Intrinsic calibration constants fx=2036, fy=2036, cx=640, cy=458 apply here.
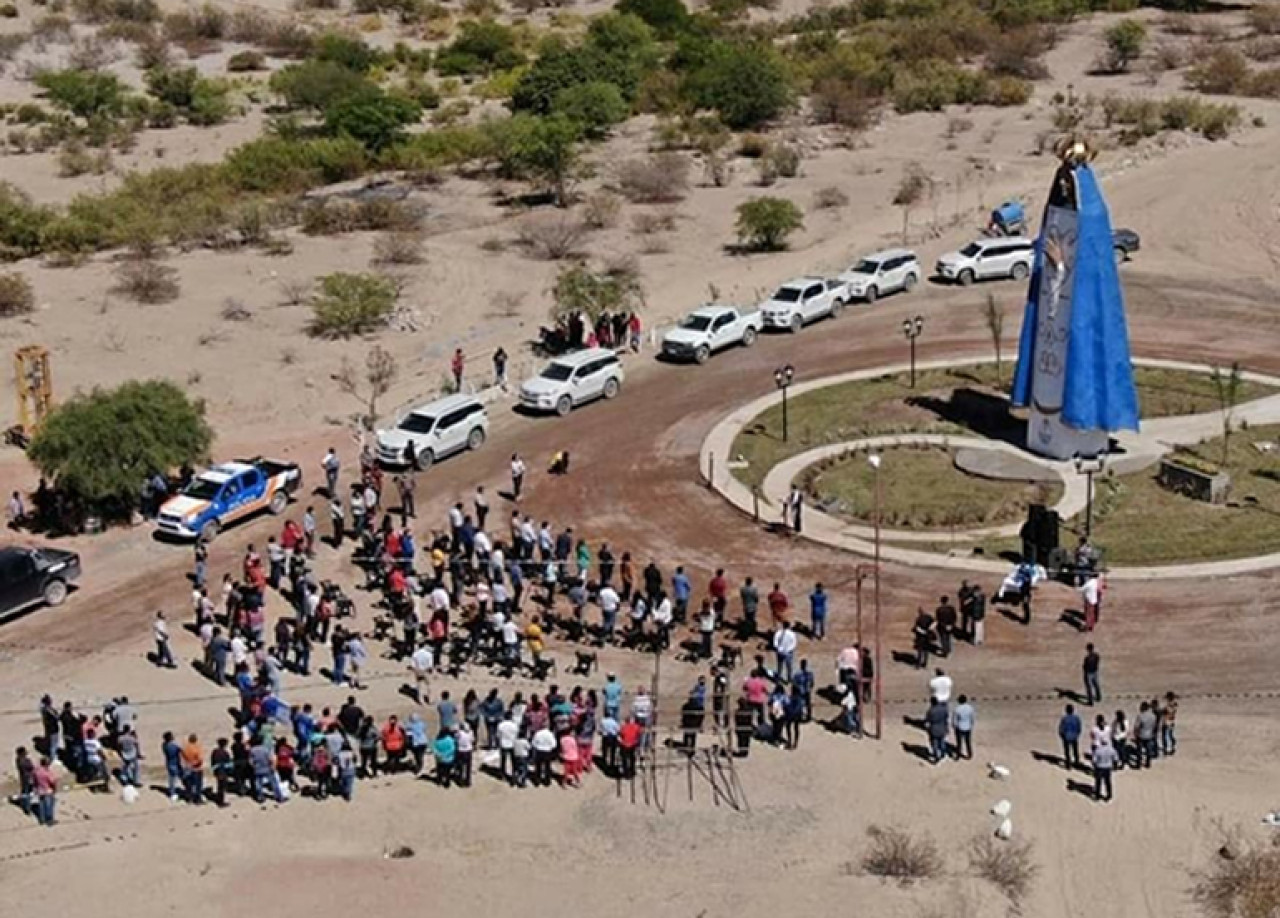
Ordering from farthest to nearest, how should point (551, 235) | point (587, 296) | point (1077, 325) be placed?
1. point (551, 235)
2. point (587, 296)
3. point (1077, 325)

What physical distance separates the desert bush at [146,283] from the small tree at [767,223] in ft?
58.3

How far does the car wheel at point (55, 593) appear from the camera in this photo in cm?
3849

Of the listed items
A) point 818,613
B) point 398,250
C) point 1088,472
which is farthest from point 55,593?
point 398,250

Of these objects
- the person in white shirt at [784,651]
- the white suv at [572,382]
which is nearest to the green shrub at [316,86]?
the white suv at [572,382]

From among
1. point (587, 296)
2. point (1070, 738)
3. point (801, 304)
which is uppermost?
point (587, 296)

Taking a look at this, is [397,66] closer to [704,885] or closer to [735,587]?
[735,587]

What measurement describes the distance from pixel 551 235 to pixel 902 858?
1569 inches

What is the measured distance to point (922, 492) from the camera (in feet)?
143

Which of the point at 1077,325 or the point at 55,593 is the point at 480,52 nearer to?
the point at 1077,325

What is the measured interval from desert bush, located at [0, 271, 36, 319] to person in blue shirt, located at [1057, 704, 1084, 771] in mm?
36345

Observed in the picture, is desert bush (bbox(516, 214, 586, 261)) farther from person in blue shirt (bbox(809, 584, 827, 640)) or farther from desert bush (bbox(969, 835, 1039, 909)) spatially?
desert bush (bbox(969, 835, 1039, 909))

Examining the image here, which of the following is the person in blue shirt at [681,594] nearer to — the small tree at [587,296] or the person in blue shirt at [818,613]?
the person in blue shirt at [818,613]

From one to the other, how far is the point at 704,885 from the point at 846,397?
926 inches

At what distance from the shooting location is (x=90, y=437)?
41844mm
